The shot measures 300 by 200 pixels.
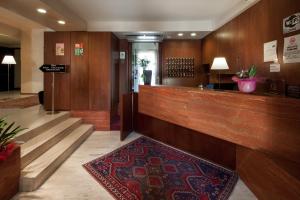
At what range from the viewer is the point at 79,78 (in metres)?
5.77

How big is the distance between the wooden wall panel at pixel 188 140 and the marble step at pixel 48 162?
55.5 inches

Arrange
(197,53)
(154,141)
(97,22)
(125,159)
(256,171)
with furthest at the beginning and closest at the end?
(197,53)
(97,22)
(154,141)
(125,159)
(256,171)

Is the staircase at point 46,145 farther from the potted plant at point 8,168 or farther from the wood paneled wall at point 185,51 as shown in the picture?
the wood paneled wall at point 185,51

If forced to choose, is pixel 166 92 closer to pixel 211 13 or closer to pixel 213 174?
pixel 213 174

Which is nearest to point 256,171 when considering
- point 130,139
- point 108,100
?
point 130,139

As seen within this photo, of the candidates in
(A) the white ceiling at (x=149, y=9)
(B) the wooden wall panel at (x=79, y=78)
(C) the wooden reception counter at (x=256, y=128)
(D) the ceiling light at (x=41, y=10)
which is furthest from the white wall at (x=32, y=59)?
(C) the wooden reception counter at (x=256, y=128)

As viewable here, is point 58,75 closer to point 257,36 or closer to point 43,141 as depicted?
A: point 43,141

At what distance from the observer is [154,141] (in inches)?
186

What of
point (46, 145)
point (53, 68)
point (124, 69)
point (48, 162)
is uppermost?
point (124, 69)

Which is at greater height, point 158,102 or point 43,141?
point 158,102

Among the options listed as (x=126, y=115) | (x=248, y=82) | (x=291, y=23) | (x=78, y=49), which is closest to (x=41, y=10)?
(x=78, y=49)

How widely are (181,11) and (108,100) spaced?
2816mm

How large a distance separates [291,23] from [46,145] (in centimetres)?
394

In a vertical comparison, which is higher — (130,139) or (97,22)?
(97,22)
